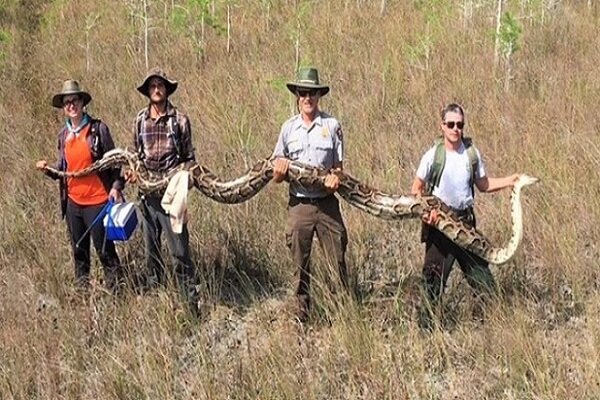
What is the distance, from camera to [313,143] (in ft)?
15.1

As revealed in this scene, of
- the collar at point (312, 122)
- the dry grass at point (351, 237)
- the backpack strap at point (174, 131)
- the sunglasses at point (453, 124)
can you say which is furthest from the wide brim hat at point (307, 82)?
the dry grass at point (351, 237)

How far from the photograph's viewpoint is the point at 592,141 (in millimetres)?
6859

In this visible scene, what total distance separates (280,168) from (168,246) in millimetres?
1279

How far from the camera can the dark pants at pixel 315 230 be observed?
4.66 m

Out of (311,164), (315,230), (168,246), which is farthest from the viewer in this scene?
(168,246)

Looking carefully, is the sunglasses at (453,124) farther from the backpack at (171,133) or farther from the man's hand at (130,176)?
the man's hand at (130,176)

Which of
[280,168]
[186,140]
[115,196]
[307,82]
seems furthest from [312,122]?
[115,196]

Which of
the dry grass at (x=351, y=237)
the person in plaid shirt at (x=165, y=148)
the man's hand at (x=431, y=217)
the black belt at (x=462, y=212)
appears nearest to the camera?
the dry grass at (x=351, y=237)

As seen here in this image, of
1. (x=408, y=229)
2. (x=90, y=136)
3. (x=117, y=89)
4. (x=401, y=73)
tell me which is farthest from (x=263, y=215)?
(x=117, y=89)

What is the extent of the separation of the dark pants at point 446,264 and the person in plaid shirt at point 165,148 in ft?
5.86

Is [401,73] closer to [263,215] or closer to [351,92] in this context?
[351,92]

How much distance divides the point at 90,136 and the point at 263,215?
1804mm

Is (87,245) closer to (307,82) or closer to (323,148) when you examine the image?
(323,148)

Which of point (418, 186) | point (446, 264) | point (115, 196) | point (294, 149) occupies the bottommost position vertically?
point (446, 264)
